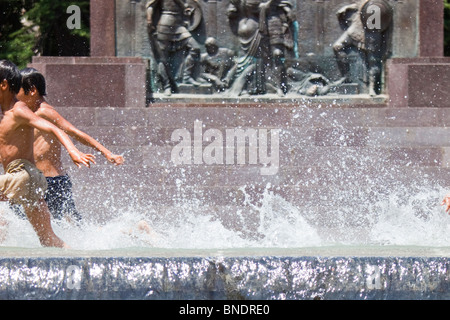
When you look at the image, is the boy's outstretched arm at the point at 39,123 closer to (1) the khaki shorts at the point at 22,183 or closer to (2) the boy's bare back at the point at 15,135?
(2) the boy's bare back at the point at 15,135

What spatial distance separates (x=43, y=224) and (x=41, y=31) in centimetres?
1357

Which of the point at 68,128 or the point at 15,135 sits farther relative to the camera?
the point at 68,128

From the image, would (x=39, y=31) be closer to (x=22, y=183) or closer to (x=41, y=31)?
(x=41, y=31)

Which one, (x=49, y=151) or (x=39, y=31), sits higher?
(x=39, y=31)

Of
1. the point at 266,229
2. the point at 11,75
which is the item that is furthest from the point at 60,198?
the point at 266,229

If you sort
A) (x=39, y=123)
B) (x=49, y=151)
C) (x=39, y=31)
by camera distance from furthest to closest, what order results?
(x=39, y=31)
(x=49, y=151)
(x=39, y=123)

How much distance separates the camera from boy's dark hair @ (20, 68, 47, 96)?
8.16m

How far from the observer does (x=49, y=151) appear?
27.6 ft

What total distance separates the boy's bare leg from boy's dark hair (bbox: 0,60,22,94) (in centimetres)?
99

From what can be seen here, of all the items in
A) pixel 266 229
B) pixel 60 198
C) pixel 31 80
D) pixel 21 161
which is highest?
pixel 31 80

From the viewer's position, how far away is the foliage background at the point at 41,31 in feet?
63.6

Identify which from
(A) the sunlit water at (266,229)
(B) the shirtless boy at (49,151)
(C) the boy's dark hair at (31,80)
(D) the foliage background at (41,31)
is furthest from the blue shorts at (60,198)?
(D) the foliage background at (41,31)

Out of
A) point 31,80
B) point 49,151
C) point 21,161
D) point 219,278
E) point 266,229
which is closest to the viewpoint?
point 219,278

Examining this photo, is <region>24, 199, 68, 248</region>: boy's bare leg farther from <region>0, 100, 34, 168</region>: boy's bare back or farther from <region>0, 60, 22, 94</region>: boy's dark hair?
<region>0, 60, 22, 94</region>: boy's dark hair
